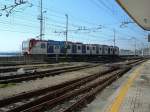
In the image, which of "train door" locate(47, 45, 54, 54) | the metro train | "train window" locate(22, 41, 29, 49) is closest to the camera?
the metro train

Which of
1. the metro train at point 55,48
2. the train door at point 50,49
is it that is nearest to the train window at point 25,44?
the metro train at point 55,48

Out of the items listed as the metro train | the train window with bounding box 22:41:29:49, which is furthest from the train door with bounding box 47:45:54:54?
the train window with bounding box 22:41:29:49

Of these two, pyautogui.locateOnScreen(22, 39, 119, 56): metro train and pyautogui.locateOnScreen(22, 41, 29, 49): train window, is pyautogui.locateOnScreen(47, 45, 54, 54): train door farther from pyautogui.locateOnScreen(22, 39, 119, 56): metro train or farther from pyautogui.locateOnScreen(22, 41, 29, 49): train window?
pyautogui.locateOnScreen(22, 41, 29, 49): train window

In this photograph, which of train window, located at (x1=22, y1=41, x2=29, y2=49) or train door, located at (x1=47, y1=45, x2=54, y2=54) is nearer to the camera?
train window, located at (x1=22, y1=41, x2=29, y2=49)

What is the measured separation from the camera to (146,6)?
21.7 m

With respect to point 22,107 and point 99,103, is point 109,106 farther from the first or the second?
point 22,107

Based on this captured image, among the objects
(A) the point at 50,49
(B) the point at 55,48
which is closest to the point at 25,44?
(A) the point at 50,49

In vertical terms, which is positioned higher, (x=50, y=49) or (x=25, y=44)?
(x=25, y=44)

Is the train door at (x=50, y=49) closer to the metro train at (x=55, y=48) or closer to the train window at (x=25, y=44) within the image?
the metro train at (x=55, y=48)

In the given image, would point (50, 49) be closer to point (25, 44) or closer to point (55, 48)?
point (55, 48)

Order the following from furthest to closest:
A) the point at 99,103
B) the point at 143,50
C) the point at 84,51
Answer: the point at 143,50 < the point at 84,51 < the point at 99,103

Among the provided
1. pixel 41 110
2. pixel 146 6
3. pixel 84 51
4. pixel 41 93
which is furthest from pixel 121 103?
pixel 84 51

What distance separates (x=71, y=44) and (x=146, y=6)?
1546 inches

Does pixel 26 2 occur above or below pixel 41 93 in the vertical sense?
above
